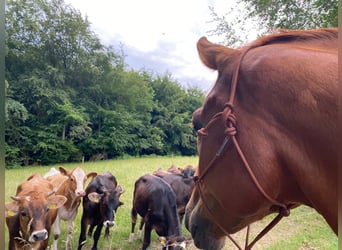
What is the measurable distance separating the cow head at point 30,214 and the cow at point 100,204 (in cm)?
95

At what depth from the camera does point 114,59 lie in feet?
33.4

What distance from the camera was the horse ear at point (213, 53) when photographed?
41.1 inches

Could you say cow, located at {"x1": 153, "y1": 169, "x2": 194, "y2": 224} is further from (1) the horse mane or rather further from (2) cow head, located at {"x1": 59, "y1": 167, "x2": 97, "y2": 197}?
(1) the horse mane

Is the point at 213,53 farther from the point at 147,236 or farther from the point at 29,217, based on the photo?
the point at 147,236

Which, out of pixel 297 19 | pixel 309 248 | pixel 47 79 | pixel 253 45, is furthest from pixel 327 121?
pixel 47 79

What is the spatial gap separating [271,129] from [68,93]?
781cm

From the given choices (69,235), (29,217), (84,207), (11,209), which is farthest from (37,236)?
(84,207)

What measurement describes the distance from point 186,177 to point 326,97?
17.0ft

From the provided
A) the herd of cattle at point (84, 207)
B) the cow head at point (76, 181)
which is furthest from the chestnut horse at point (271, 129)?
the cow head at point (76, 181)

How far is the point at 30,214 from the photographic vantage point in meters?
3.05

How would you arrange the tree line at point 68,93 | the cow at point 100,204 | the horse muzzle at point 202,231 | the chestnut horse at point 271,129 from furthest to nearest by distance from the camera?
the tree line at point 68,93 → the cow at point 100,204 → the horse muzzle at point 202,231 → the chestnut horse at point 271,129

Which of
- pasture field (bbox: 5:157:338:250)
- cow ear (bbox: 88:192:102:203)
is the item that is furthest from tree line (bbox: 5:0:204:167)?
cow ear (bbox: 88:192:102:203)

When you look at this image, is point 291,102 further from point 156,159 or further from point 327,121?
point 156,159

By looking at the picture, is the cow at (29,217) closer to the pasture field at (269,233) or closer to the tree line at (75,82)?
the pasture field at (269,233)
